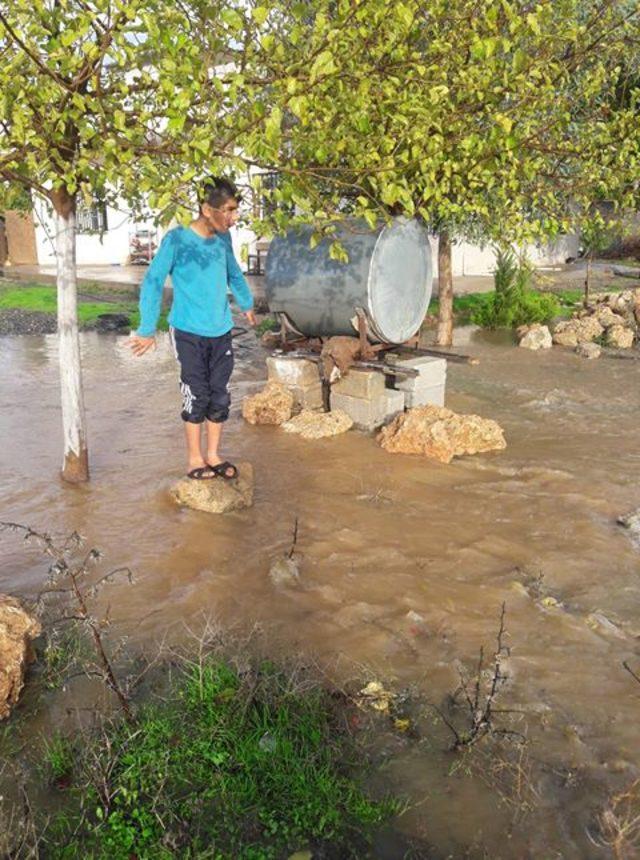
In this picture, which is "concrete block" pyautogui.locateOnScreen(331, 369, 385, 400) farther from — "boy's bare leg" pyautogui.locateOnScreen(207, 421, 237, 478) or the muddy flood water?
"boy's bare leg" pyautogui.locateOnScreen(207, 421, 237, 478)

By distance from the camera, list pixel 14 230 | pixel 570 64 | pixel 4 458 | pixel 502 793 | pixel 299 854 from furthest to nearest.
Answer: pixel 14 230 → pixel 570 64 → pixel 4 458 → pixel 502 793 → pixel 299 854

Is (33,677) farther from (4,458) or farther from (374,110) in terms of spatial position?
(374,110)

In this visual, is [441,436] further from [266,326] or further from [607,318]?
[607,318]

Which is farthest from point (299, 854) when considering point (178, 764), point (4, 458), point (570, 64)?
point (570, 64)

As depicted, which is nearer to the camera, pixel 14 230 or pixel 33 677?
pixel 33 677

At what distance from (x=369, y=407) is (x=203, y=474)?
2.40 m

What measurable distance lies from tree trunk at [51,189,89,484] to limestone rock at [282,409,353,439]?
7.16 feet

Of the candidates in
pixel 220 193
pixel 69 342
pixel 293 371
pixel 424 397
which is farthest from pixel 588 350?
pixel 69 342

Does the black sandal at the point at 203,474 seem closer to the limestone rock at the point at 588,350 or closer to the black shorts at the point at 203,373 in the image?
the black shorts at the point at 203,373

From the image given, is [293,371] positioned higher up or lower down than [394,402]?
higher up

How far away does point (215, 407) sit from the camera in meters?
5.20

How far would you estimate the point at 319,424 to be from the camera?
7.04 m

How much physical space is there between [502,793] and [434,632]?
1059 mm

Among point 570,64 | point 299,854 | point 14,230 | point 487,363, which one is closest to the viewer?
point 299,854
